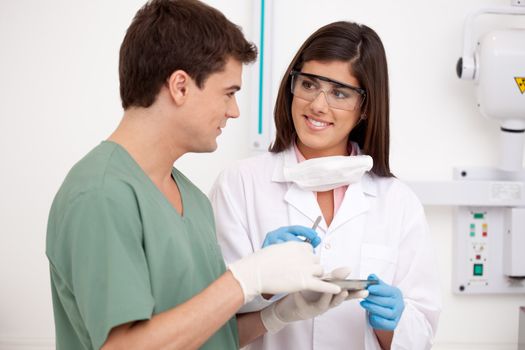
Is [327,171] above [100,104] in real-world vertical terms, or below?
below

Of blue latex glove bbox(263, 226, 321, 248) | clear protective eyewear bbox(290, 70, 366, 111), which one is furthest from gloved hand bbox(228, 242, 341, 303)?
clear protective eyewear bbox(290, 70, 366, 111)

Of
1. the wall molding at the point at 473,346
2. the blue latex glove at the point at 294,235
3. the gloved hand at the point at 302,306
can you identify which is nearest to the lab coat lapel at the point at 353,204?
the blue latex glove at the point at 294,235

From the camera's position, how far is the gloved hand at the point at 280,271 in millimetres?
1035

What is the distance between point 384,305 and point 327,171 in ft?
1.04

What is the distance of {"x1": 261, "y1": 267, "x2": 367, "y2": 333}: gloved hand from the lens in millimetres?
1191

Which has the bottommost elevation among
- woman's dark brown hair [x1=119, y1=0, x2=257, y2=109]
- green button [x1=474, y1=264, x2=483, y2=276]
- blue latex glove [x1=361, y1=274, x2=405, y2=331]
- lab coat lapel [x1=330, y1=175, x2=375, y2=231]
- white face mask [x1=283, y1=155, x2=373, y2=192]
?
green button [x1=474, y1=264, x2=483, y2=276]

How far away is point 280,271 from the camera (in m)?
1.08

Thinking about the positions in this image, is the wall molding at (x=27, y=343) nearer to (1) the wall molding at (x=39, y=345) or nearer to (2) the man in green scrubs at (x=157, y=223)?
(1) the wall molding at (x=39, y=345)

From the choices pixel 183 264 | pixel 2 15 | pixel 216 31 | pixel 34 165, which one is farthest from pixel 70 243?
pixel 2 15

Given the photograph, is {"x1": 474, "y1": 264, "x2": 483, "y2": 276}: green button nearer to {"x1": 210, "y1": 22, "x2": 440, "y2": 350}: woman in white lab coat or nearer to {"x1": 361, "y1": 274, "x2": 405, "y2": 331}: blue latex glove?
{"x1": 210, "y1": 22, "x2": 440, "y2": 350}: woman in white lab coat

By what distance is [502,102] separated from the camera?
1875 millimetres

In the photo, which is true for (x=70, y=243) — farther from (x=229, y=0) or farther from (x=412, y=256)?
(x=229, y=0)

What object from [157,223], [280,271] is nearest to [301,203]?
[280,271]

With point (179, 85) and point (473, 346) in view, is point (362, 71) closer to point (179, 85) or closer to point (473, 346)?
point (179, 85)
